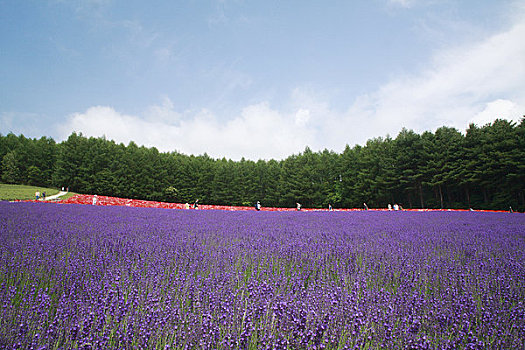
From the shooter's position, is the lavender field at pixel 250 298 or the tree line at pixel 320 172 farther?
the tree line at pixel 320 172

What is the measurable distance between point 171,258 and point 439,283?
122 inches

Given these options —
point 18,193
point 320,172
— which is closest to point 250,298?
point 18,193

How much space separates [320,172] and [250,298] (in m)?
42.2

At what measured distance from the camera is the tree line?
A: 26781 mm

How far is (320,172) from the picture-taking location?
43.2 m

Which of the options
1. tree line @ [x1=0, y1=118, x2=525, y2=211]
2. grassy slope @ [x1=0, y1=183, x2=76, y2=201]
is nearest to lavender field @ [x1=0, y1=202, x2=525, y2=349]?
grassy slope @ [x1=0, y1=183, x2=76, y2=201]

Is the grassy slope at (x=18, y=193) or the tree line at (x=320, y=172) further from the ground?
the tree line at (x=320, y=172)

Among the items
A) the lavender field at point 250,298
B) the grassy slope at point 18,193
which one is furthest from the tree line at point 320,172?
the lavender field at point 250,298

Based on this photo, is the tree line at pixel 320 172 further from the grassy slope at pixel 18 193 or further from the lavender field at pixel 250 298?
the lavender field at pixel 250 298

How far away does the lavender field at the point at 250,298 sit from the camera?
1616mm

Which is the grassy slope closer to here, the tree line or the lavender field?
the tree line

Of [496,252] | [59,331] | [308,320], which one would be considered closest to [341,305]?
[308,320]

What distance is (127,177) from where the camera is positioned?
41.4m

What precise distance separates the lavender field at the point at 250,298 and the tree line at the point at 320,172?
2910 centimetres
